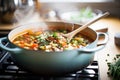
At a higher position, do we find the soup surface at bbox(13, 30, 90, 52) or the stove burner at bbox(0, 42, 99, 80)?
the soup surface at bbox(13, 30, 90, 52)

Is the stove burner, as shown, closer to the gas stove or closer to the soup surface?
the gas stove

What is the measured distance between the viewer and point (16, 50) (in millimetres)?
913

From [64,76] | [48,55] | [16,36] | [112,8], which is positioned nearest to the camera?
[48,55]

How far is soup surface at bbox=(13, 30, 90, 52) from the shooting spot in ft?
3.41

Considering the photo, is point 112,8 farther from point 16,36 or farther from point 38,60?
point 38,60

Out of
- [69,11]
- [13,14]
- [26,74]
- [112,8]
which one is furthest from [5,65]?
[112,8]

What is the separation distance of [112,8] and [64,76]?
0.96 m

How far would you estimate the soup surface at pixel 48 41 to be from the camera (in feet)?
3.41

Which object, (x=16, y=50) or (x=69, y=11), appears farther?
(x=69, y=11)

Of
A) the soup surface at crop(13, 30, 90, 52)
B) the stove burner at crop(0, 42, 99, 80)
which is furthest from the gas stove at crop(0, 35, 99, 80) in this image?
the soup surface at crop(13, 30, 90, 52)

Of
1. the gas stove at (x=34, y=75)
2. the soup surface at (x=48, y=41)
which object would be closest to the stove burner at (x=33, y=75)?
the gas stove at (x=34, y=75)

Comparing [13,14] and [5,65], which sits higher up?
[13,14]

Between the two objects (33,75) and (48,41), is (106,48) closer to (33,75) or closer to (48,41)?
(48,41)

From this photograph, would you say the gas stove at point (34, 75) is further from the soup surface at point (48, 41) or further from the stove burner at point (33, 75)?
the soup surface at point (48, 41)
